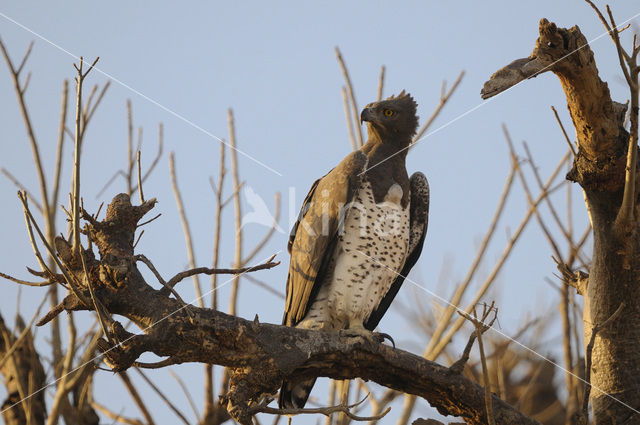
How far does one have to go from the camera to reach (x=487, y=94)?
12.1 feet

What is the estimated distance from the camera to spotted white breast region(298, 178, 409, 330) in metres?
5.34

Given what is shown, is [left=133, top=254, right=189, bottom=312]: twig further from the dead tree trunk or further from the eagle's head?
the eagle's head

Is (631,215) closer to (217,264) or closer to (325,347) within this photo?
(325,347)

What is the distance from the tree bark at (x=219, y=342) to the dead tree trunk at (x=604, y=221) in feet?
2.08

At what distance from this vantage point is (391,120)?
595 cm

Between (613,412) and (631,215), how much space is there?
1352mm

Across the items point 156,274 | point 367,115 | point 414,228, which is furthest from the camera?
point 414,228

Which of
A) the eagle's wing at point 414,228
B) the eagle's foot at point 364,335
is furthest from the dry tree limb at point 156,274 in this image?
the eagle's wing at point 414,228

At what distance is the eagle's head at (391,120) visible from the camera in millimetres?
5910

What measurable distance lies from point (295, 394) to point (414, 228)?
5.58ft

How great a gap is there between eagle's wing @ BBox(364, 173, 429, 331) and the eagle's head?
0.37 meters

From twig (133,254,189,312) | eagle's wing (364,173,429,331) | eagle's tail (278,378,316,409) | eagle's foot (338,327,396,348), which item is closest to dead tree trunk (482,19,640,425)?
eagle's foot (338,327,396,348)

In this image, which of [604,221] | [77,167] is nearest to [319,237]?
[604,221]

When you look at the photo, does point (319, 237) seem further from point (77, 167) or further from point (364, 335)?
point (77, 167)
